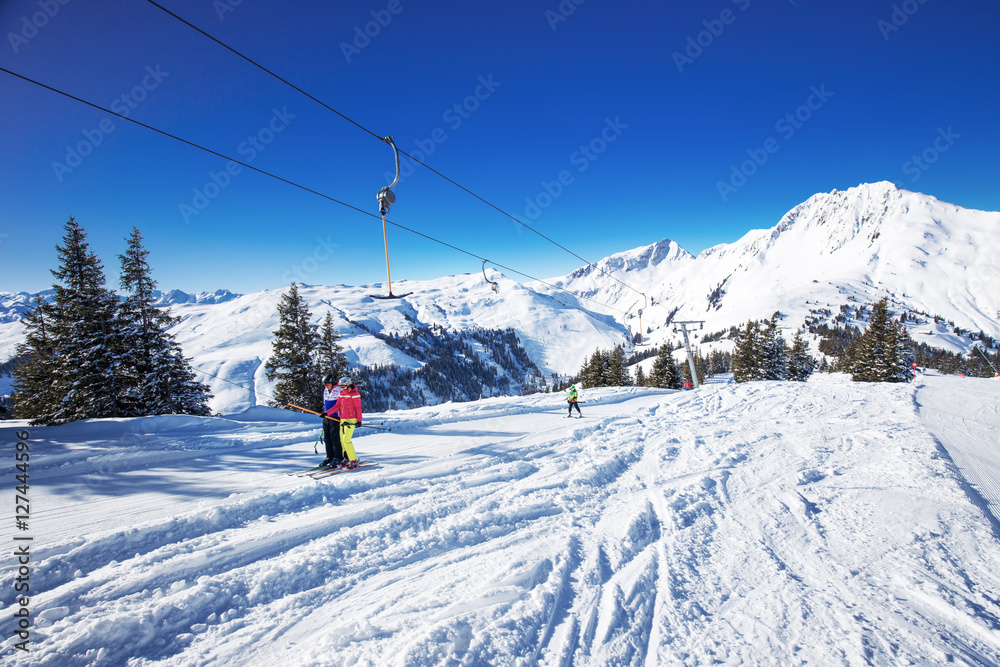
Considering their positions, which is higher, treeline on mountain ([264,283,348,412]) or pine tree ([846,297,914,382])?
treeline on mountain ([264,283,348,412])

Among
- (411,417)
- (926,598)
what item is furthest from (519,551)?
(411,417)

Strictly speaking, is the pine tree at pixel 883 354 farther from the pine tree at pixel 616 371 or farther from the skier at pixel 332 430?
the skier at pixel 332 430

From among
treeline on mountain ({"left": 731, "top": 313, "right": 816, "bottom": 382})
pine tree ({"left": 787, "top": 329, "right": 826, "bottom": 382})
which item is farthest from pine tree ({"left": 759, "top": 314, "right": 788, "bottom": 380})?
pine tree ({"left": 787, "top": 329, "right": 826, "bottom": 382})

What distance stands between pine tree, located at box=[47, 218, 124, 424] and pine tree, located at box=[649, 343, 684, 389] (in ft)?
149

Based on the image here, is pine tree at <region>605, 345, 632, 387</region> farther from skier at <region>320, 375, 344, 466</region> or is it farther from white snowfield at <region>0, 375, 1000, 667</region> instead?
skier at <region>320, 375, 344, 466</region>

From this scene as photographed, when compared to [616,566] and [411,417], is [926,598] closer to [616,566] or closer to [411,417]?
[616,566]

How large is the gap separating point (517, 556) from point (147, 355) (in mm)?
24172

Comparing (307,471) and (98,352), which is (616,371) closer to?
(307,471)

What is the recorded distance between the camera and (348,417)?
8.14 m

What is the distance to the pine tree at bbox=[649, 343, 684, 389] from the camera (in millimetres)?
43688

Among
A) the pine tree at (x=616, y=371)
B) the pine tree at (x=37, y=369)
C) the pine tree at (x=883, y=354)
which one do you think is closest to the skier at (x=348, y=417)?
the pine tree at (x=37, y=369)

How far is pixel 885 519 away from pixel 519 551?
5.51 meters

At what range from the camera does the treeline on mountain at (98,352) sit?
17484 mm

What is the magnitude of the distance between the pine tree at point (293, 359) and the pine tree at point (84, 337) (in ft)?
24.3
